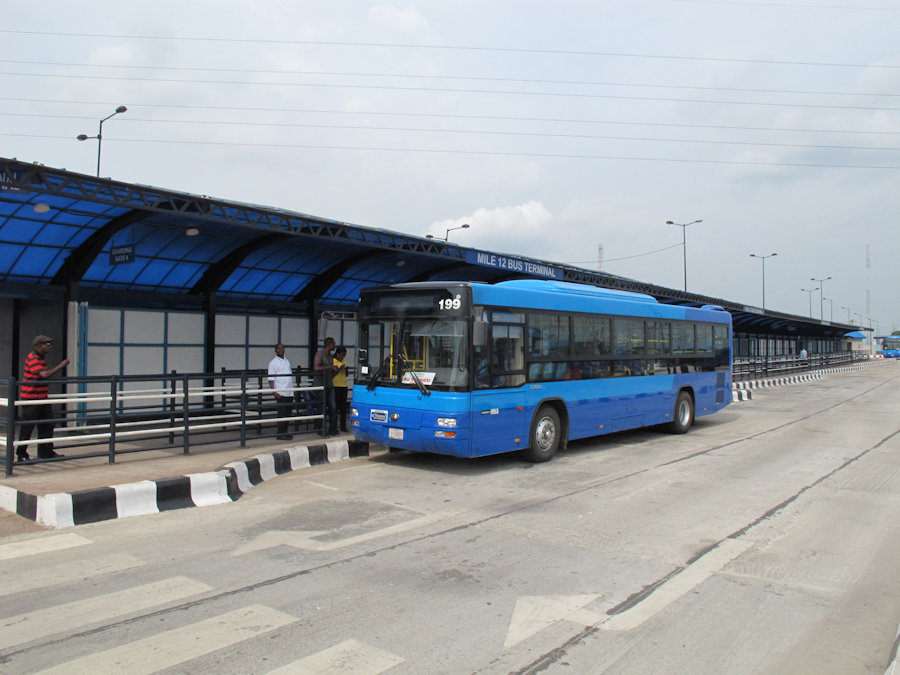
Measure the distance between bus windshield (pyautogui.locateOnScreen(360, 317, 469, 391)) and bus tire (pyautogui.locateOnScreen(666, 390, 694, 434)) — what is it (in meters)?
6.99

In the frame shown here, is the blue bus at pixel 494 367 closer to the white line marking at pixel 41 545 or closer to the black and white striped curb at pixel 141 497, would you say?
the black and white striped curb at pixel 141 497

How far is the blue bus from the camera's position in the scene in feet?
30.4

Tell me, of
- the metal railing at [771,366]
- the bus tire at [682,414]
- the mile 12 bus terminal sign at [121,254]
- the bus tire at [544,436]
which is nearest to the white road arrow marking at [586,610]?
the bus tire at [544,436]

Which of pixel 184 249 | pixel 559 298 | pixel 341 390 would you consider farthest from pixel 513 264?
pixel 184 249

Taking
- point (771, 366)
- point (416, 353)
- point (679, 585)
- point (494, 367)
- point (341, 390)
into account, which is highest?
point (416, 353)

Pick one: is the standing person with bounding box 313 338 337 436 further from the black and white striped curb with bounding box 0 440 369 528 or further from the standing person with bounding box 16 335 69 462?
the standing person with bounding box 16 335 69 462

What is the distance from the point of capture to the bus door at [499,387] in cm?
930

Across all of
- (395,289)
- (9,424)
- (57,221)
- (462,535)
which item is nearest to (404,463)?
(395,289)

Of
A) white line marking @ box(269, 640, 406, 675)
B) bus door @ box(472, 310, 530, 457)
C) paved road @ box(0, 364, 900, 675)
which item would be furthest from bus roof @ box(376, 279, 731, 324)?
white line marking @ box(269, 640, 406, 675)

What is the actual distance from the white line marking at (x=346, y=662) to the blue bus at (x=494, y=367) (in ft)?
17.2

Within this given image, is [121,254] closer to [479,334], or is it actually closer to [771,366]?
[479,334]

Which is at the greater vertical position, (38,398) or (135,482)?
(38,398)

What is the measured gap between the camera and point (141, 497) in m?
7.24

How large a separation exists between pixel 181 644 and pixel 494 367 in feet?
20.5
